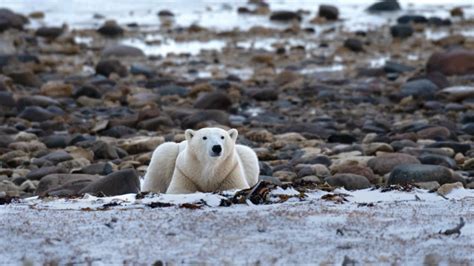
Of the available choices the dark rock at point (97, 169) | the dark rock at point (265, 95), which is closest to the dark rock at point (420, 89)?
the dark rock at point (265, 95)

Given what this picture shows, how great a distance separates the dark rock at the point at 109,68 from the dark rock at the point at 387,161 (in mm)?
10337

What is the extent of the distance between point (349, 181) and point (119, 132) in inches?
195

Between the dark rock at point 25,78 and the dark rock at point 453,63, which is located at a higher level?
the dark rock at point 25,78

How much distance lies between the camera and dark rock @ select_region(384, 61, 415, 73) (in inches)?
845

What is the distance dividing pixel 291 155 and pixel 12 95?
6288 millimetres

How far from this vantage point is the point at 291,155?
12.9 meters

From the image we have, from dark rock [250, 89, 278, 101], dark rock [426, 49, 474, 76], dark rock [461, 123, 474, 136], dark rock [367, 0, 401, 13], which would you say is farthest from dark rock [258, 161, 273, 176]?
dark rock [367, 0, 401, 13]

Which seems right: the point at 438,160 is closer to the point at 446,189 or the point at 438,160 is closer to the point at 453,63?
the point at 446,189

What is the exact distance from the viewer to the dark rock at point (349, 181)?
10.5 meters

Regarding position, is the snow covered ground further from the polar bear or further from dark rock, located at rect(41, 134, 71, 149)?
dark rock, located at rect(41, 134, 71, 149)

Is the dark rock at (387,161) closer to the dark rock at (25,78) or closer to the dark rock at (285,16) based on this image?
the dark rock at (25,78)

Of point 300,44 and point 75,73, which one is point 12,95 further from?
point 300,44

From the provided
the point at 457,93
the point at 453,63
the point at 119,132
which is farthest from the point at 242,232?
the point at 453,63

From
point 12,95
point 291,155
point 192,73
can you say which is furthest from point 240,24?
point 291,155
